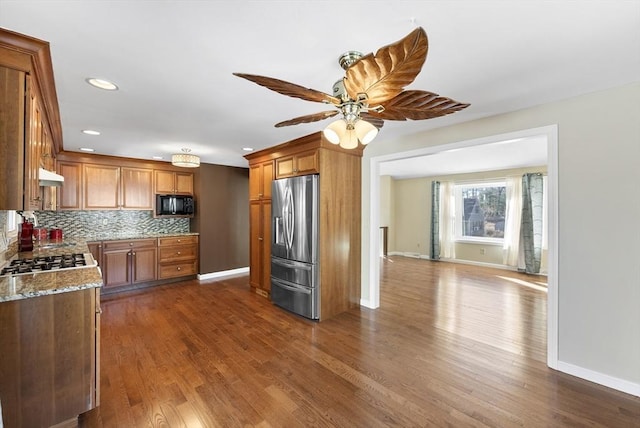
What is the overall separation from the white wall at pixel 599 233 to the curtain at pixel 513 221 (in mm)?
4471

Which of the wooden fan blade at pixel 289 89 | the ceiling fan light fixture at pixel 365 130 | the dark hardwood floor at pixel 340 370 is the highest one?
the wooden fan blade at pixel 289 89

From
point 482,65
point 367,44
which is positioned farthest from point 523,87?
point 367,44

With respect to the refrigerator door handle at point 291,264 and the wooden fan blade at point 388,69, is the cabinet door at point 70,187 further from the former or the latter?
the wooden fan blade at point 388,69

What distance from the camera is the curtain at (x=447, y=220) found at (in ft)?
24.3

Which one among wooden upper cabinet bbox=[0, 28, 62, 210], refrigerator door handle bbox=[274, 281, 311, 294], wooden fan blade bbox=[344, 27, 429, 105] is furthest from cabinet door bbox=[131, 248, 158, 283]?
wooden fan blade bbox=[344, 27, 429, 105]

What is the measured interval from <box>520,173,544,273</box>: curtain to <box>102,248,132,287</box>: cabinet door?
790cm

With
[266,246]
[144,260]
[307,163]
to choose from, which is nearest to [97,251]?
[144,260]

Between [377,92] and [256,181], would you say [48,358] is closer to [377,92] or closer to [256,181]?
[377,92]

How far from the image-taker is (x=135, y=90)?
217cm

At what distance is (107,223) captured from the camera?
500 centimetres

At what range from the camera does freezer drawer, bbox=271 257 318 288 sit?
338cm

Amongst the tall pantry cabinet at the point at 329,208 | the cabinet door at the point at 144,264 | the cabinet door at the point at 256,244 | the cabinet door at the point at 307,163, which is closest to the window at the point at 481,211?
the tall pantry cabinet at the point at 329,208

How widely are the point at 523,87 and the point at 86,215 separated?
20.9 ft

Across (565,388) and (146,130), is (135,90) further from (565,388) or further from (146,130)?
(565,388)
